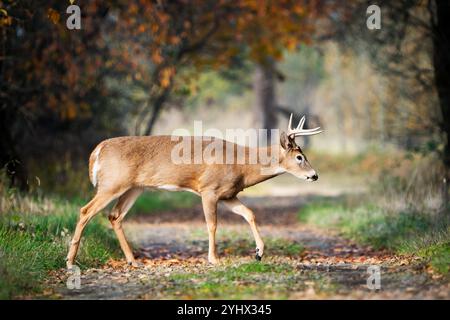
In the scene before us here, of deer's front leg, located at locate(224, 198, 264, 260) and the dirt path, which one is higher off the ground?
deer's front leg, located at locate(224, 198, 264, 260)

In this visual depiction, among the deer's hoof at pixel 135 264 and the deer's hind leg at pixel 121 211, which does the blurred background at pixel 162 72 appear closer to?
the deer's hind leg at pixel 121 211

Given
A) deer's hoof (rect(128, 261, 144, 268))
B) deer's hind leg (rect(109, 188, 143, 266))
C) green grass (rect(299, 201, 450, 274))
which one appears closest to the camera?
green grass (rect(299, 201, 450, 274))

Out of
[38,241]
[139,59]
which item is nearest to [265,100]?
[139,59]

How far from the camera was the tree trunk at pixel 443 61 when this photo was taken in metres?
14.8

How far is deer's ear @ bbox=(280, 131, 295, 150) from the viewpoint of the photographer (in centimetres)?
1095

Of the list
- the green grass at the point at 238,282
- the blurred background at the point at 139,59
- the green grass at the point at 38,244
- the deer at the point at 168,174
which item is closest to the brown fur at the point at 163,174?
the deer at the point at 168,174

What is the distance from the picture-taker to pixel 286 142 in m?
11.0

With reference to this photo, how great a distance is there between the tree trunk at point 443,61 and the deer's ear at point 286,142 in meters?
5.05

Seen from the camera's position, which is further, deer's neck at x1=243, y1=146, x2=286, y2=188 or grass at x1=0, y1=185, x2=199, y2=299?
deer's neck at x1=243, y1=146, x2=286, y2=188

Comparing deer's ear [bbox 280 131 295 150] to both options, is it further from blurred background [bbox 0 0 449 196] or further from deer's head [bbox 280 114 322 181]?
blurred background [bbox 0 0 449 196]

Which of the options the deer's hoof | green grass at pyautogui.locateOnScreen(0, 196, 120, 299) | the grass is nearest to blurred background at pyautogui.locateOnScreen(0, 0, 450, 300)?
the grass

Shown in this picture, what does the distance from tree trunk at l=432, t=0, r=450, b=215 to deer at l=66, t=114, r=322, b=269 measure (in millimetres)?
5067

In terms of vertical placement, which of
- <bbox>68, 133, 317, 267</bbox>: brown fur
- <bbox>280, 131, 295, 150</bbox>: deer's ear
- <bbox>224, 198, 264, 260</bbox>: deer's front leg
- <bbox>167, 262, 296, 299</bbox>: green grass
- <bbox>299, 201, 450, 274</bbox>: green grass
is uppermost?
<bbox>280, 131, 295, 150</bbox>: deer's ear

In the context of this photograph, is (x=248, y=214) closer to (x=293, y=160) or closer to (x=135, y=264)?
(x=293, y=160)
